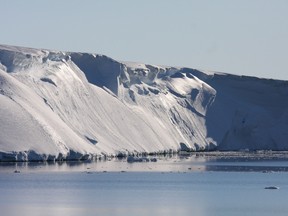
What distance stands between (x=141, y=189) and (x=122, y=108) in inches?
1833

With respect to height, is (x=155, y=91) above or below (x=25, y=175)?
above

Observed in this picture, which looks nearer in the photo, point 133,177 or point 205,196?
point 205,196

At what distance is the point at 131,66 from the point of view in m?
109

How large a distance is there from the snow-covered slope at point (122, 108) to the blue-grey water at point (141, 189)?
4.61 m

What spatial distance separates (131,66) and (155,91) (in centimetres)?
363

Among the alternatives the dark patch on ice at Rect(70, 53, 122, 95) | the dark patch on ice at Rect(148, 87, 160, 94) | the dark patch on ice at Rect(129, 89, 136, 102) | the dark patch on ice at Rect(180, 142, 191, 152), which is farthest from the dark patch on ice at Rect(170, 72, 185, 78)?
the dark patch on ice at Rect(70, 53, 122, 95)

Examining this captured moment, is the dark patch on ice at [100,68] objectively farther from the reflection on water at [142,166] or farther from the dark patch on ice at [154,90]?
the reflection on water at [142,166]

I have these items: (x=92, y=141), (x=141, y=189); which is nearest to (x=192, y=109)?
(x=92, y=141)

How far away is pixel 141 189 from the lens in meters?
52.6

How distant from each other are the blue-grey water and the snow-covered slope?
461 centimetres

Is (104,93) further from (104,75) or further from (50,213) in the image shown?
(50,213)

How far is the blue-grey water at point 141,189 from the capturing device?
42.4m

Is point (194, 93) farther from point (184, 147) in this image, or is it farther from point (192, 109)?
point (184, 147)

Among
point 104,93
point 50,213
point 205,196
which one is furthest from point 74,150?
point 50,213
